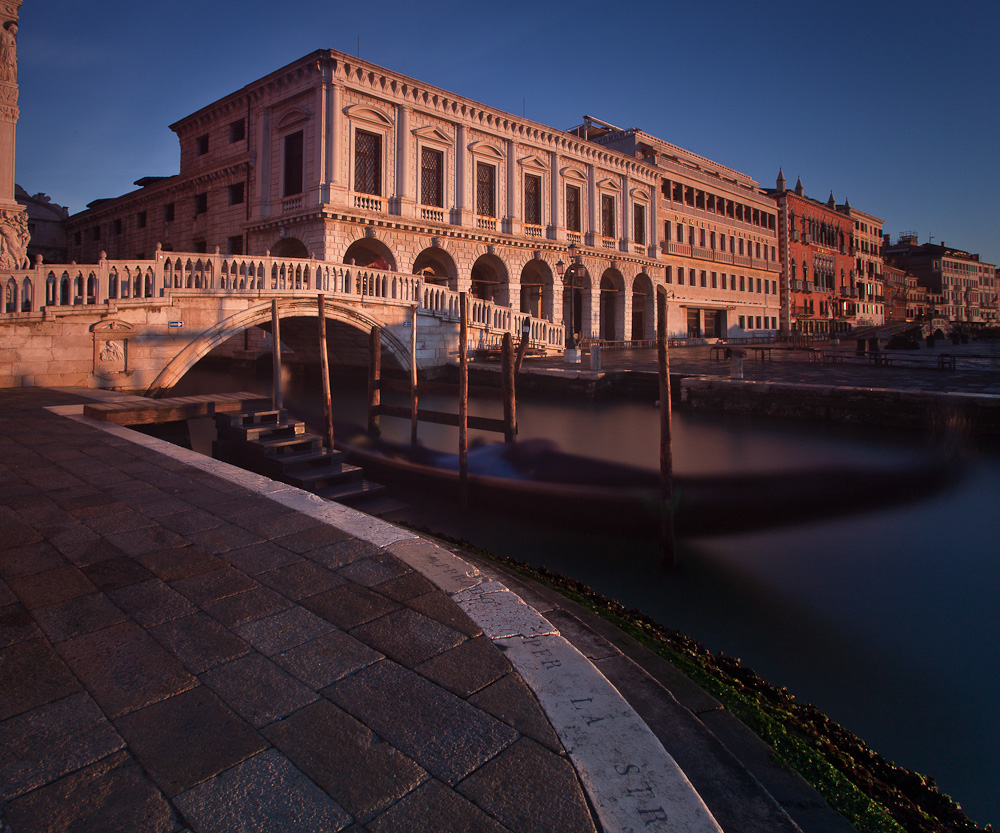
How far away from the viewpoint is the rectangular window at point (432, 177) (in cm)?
1953

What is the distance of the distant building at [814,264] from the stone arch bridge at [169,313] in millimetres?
30388

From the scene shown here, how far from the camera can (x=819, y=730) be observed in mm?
3244

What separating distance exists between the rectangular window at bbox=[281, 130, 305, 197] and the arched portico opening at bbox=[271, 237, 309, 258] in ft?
4.10

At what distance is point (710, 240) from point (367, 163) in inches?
817

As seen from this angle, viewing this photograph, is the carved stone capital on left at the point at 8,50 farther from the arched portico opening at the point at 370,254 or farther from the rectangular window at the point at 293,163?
the arched portico opening at the point at 370,254

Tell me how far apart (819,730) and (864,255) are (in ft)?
183

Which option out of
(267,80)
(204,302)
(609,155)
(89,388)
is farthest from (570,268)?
(89,388)

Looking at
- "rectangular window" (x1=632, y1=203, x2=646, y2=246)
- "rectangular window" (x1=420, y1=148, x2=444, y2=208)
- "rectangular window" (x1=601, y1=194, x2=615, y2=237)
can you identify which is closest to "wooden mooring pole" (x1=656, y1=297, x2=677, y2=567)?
"rectangular window" (x1=420, y1=148, x2=444, y2=208)

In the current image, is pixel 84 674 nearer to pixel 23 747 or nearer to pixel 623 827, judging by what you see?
pixel 23 747

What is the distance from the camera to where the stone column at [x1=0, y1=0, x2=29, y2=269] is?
9.30 meters

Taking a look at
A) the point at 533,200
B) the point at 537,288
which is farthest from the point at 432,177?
the point at 537,288

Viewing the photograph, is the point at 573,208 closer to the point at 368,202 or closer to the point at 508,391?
the point at 368,202

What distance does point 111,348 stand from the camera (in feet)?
32.9

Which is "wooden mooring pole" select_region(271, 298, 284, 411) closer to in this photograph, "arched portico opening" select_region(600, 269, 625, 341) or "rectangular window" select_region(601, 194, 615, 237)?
"arched portico opening" select_region(600, 269, 625, 341)
